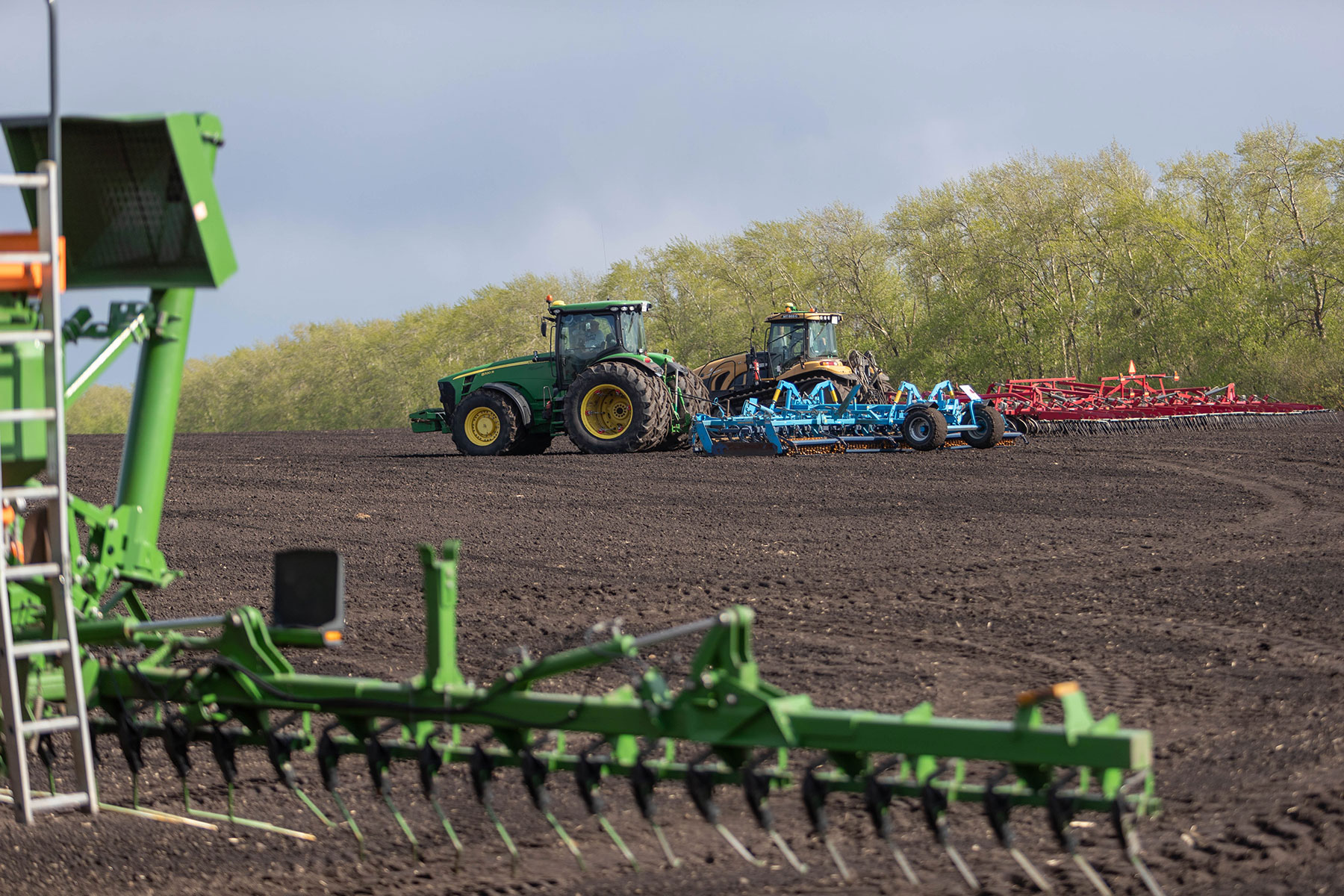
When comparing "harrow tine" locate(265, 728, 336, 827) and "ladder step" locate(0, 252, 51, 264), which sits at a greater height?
"ladder step" locate(0, 252, 51, 264)

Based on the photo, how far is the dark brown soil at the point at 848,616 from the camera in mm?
3717

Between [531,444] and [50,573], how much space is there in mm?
17315

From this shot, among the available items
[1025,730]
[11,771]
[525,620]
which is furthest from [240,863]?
[525,620]

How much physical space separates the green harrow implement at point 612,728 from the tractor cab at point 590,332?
622 inches

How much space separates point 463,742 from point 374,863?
3.70 ft

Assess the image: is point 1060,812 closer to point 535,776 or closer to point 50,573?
point 535,776

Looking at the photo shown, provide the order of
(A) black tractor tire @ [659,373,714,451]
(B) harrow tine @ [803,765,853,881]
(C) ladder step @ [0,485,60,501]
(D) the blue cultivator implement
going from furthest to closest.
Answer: (A) black tractor tire @ [659,373,714,451] → (D) the blue cultivator implement → (C) ladder step @ [0,485,60,501] → (B) harrow tine @ [803,765,853,881]

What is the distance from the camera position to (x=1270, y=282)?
3659 cm

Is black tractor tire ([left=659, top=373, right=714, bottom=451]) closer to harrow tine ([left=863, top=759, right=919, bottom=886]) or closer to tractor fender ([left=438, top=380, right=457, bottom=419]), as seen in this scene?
tractor fender ([left=438, top=380, right=457, bottom=419])

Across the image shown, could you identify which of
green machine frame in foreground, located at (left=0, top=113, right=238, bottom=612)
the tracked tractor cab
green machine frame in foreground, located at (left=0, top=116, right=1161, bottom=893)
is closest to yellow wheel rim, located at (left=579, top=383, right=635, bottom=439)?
the tracked tractor cab

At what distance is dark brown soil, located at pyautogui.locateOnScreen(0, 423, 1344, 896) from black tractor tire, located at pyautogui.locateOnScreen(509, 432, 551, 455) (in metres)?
3.27

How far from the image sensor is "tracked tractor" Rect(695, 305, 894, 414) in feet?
71.5

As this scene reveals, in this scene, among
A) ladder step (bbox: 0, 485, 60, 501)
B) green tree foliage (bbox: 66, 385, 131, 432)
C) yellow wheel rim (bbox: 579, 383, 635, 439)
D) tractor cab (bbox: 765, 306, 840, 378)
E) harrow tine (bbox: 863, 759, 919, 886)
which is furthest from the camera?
green tree foliage (bbox: 66, 385, 131, 432)

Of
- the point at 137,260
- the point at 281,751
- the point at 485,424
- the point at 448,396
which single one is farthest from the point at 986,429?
the point at 281,751
